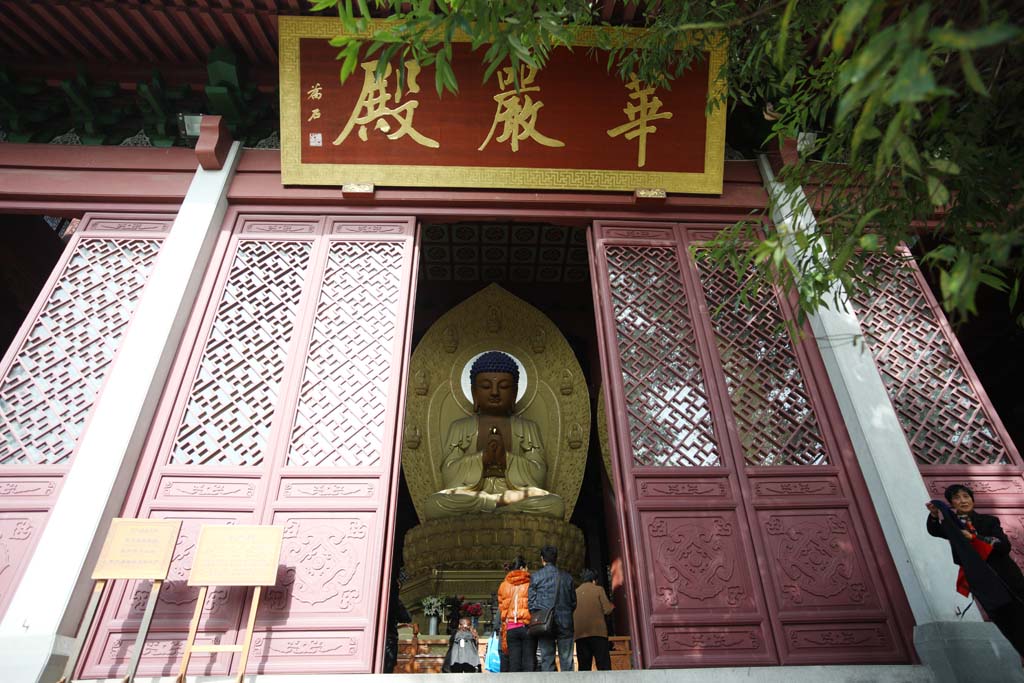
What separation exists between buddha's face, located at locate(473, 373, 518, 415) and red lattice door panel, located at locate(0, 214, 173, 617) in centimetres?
374

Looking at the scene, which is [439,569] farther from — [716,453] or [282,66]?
[282,66]

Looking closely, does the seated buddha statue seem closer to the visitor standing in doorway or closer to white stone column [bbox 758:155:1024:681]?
the visitor standing in doorway

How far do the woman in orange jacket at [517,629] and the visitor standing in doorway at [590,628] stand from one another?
398 millimetres

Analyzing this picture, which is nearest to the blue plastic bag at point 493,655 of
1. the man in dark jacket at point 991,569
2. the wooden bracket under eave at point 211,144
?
the man in dark jacket at point 991,569

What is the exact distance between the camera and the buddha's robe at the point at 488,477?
272 inches

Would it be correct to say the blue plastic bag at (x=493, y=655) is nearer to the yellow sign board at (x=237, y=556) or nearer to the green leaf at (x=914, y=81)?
the yellow sign board at (x=237, y=556)

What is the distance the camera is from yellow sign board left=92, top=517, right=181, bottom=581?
3400 millimetres

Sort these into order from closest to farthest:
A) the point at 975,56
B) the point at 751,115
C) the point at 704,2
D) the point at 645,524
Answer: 1. the point at 975,56
2. the point at 704,2
3. the point at 645,524
4. the point at 751,115

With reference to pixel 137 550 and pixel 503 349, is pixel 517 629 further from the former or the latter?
pixel 503 349

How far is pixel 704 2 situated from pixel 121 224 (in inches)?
174

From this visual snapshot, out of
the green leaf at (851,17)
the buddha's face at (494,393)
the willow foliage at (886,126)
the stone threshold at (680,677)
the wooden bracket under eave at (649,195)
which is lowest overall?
the stone threshold at (680,677)

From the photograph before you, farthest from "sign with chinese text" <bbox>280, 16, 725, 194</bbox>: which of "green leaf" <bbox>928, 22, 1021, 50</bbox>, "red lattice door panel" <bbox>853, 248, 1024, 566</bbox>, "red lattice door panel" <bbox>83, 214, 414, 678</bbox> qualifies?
"green leaf" <bbox>928, 22, 1021, 50</bbox>

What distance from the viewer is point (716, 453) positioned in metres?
4.48

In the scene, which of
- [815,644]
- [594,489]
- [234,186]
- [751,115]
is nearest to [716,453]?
[815,644]
